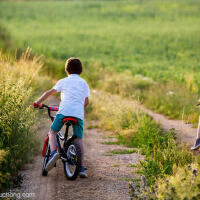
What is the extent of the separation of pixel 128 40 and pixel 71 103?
30779 millimetres

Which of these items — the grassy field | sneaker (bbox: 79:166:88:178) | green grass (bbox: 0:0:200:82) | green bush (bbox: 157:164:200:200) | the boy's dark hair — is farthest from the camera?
green grass (bbox: 0:0:200:82)

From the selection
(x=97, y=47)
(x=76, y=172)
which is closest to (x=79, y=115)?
(x=76, y=172)

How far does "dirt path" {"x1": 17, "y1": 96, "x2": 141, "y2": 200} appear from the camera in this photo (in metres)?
6.57

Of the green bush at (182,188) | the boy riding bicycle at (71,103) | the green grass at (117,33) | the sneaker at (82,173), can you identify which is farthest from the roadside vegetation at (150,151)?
the green grass at (117,33)

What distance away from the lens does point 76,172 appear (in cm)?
711

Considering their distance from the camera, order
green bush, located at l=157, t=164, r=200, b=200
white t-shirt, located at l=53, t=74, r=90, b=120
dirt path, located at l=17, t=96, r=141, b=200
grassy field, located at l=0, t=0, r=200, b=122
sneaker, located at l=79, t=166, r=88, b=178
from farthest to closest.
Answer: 1. grassy field, located at l=0, t=0, r=200, b=122
2. sneaker, located at l=79, t=166, r=88, b=178
3. white t-shirt, located at l=53, t=74, r=90, b=120
4. dirt path, located at l=17, t=96, r=141, b=200
5. green bush, located at l=157, t=164, r=200, b=200

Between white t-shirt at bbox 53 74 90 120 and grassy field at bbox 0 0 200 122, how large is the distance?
8.96 ft

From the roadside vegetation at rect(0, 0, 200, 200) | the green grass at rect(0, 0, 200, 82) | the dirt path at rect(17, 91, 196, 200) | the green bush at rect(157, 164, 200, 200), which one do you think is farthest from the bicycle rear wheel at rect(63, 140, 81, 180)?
the green grass at rect(0, 0, 200, 82)

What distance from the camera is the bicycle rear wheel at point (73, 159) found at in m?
6.96

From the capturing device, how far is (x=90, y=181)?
7.24m

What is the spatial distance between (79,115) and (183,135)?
13.3 ft

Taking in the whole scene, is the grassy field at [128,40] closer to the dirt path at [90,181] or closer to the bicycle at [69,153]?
the dirt path at [90,181]

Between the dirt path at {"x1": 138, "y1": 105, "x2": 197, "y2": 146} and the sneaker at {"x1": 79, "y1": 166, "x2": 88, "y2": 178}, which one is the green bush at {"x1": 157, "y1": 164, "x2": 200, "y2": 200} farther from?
the dirt path at {"x1": 138, "y1": 105, "x2": 197, "y2": 146}

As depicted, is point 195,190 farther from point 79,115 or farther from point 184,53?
point 184,53
